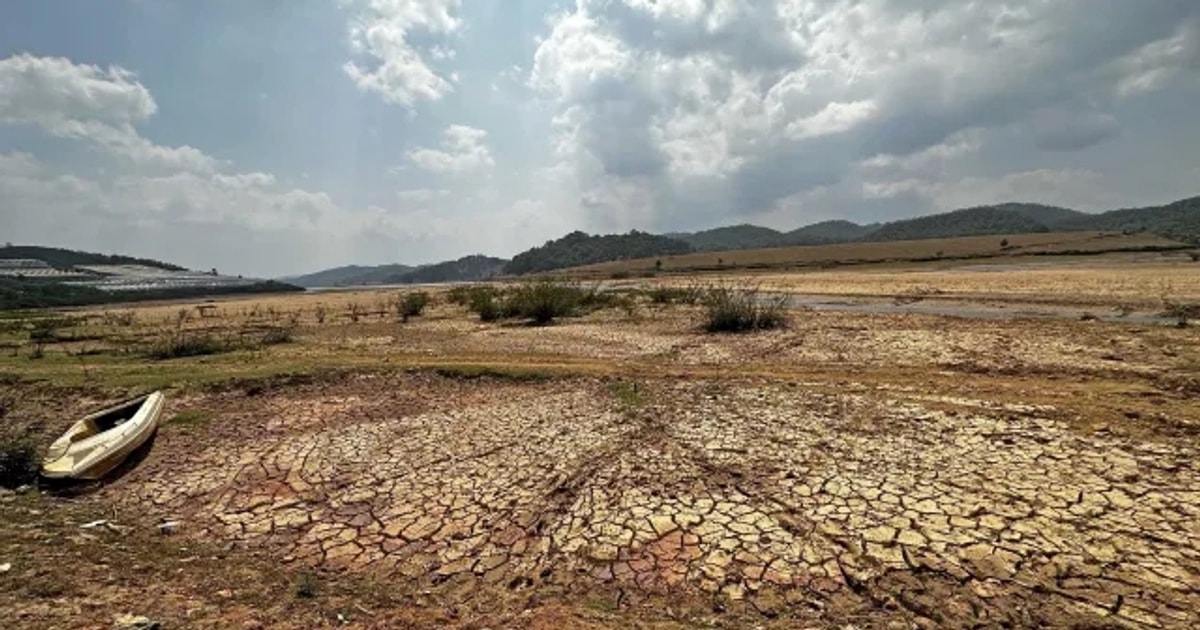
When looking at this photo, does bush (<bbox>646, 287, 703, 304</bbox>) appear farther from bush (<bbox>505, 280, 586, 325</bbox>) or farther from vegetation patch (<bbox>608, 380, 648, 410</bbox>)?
vegetation patch (<bbox>608, 380, 648, 410</bbox>)

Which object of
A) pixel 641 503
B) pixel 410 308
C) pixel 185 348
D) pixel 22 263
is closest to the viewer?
pixel 641 503

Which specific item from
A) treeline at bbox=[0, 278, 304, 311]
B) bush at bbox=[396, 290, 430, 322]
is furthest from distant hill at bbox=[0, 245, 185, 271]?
bush at bbox=[396, 290, 430, 322]

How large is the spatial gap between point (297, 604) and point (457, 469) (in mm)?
3023

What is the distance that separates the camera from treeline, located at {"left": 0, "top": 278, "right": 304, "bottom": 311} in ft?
258

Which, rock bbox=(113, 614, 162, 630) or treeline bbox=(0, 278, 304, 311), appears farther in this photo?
treeline bbox=(0, 278, 304, 311)

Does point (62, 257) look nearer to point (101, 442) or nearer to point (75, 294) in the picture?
point (75, 294)

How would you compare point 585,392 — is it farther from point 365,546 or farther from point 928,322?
point 928,322

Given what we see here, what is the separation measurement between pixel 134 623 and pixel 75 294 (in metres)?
122

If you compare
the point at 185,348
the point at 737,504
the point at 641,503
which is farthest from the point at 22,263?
the point at 737,504

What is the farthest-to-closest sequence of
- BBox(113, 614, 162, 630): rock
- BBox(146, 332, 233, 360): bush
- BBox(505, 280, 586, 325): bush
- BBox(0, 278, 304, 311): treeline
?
1. BBox(0, 278, 304, 311): treeline
2. BBox(505, 280, 586, 325): bush
3. BBox(146, 332, 233, 360): bush
4. BBox(113, 614, 162, 630): rock

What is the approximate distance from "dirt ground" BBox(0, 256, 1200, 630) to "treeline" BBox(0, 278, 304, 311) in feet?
298

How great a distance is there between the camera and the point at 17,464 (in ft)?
27.4

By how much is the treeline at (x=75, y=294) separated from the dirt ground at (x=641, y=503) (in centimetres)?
9092

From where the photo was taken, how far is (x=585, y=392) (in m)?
11.7
